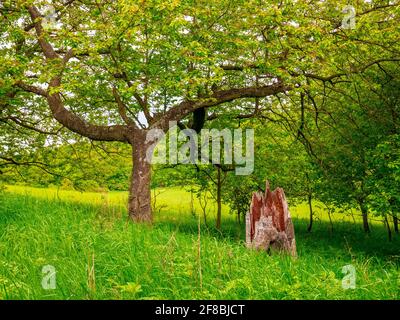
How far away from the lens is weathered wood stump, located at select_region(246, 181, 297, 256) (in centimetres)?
970

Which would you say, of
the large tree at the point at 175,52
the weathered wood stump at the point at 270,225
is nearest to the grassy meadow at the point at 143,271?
the weathered wood stump at the point at 270,225

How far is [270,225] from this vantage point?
985 centimetres

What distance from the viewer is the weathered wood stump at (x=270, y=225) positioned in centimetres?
970

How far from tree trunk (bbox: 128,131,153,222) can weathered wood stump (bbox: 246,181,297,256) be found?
409 centimetres

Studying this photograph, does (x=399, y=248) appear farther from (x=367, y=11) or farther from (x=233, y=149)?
(x=367, y=11)

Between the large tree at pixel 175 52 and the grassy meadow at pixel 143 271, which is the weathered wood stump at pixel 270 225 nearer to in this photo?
the grassy meadow at pixel 143 271

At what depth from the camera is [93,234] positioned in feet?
28.0

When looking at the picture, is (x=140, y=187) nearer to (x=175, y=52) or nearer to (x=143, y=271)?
(x=175, y=52)

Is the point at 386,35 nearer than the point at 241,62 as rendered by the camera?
Yes

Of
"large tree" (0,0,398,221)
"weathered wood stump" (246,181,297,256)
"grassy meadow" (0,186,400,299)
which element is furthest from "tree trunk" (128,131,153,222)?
"weathered wood stump" (246,181,297,256)

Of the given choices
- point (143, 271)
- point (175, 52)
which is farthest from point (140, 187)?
point (143, 271)
